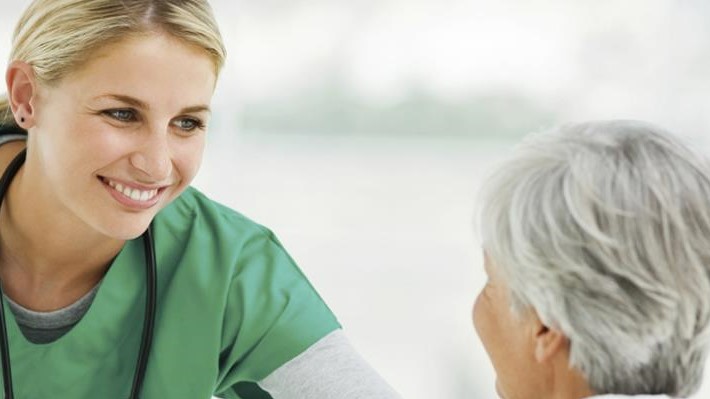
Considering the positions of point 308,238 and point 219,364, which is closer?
point 219,364

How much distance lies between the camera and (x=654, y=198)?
0.99 m

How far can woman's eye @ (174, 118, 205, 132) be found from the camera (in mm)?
1494

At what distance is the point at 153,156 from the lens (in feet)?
4.78

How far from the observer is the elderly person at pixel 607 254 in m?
0.99

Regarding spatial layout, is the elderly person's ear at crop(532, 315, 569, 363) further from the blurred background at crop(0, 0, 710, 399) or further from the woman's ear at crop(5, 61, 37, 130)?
the blurred background at crop(0, 0, 710, 399)

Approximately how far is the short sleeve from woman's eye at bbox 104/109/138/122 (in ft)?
0.98

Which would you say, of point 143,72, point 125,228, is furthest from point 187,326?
point 143,72

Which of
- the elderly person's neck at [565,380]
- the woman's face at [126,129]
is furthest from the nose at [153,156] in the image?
the elderly person's neck at [565,380]

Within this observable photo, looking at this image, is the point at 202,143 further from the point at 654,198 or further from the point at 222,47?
the point at 654,198

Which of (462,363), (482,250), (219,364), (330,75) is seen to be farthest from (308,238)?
(482,250)

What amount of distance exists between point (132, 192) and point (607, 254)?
0.74 metres

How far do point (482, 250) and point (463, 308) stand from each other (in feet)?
12.1

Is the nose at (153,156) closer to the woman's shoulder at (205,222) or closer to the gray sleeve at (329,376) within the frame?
the woman's shoulder at (205,222)

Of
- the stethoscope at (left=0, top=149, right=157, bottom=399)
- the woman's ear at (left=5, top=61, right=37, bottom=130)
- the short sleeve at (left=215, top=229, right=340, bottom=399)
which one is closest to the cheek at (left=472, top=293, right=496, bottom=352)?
the short sleeve at (left=215, top=229, right=340, bottom=399)
